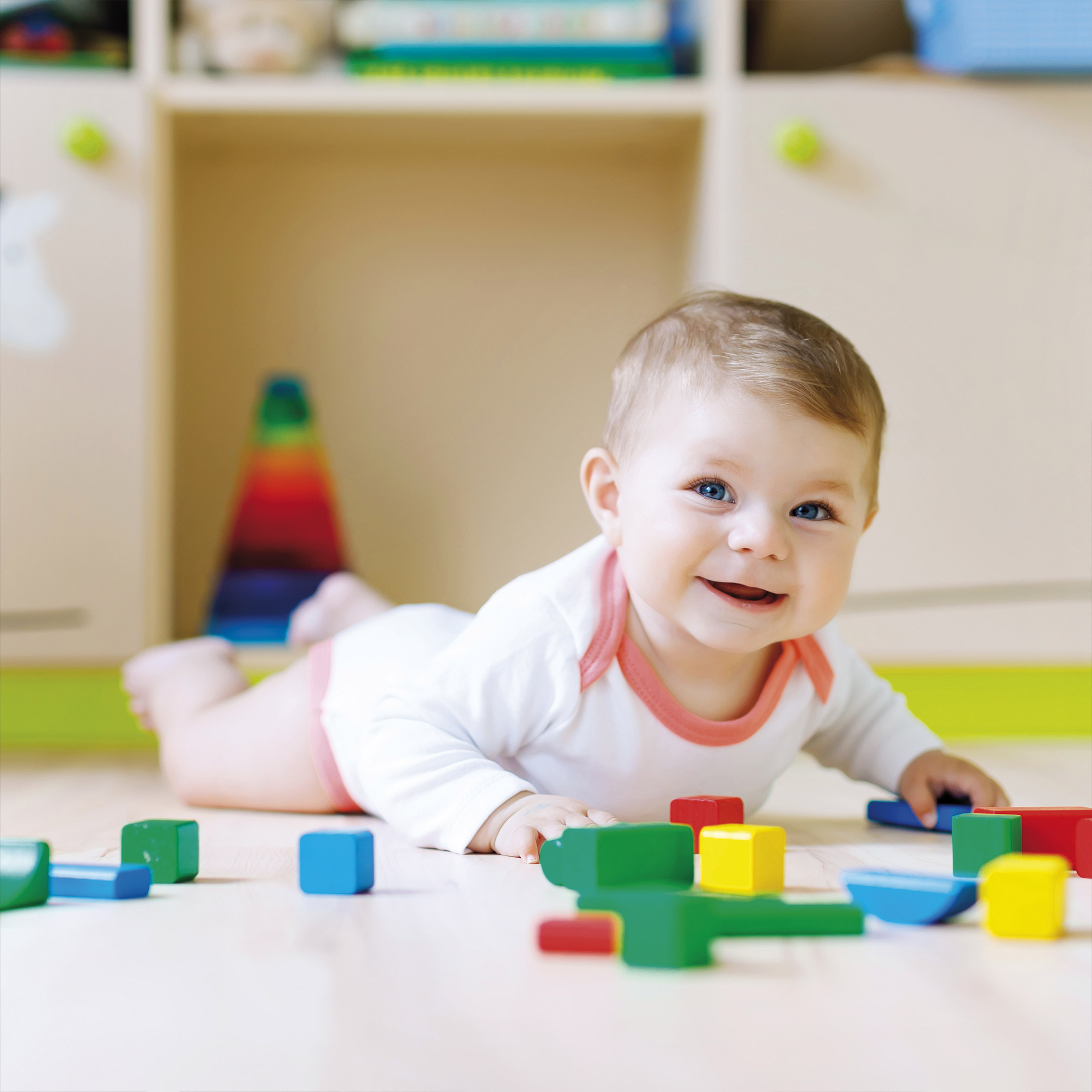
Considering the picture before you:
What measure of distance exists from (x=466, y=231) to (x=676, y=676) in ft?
3.20

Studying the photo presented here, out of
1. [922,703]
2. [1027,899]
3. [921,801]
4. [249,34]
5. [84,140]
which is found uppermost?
[249,34]

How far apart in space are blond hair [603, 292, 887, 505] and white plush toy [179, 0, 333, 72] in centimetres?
74

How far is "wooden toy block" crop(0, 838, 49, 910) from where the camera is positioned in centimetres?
54

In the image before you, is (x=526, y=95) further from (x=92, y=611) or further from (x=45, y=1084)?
(x=45, y=1084)

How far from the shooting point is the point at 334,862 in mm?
584

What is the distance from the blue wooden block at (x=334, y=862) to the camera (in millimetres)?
583

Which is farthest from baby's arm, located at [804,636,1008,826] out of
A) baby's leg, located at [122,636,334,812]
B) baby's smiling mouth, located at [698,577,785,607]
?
baby's leg, located at [122,636,334,812]

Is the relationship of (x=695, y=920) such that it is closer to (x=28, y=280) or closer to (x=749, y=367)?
(x=749, y=367)

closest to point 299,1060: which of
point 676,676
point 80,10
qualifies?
point 676,676

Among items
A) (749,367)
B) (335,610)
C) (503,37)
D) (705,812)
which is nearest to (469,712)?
(705,812)

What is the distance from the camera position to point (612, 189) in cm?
164

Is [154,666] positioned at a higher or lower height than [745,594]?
lower

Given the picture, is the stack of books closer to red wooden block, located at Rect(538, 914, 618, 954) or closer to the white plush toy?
the white plush toy

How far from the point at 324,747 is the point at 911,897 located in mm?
473
